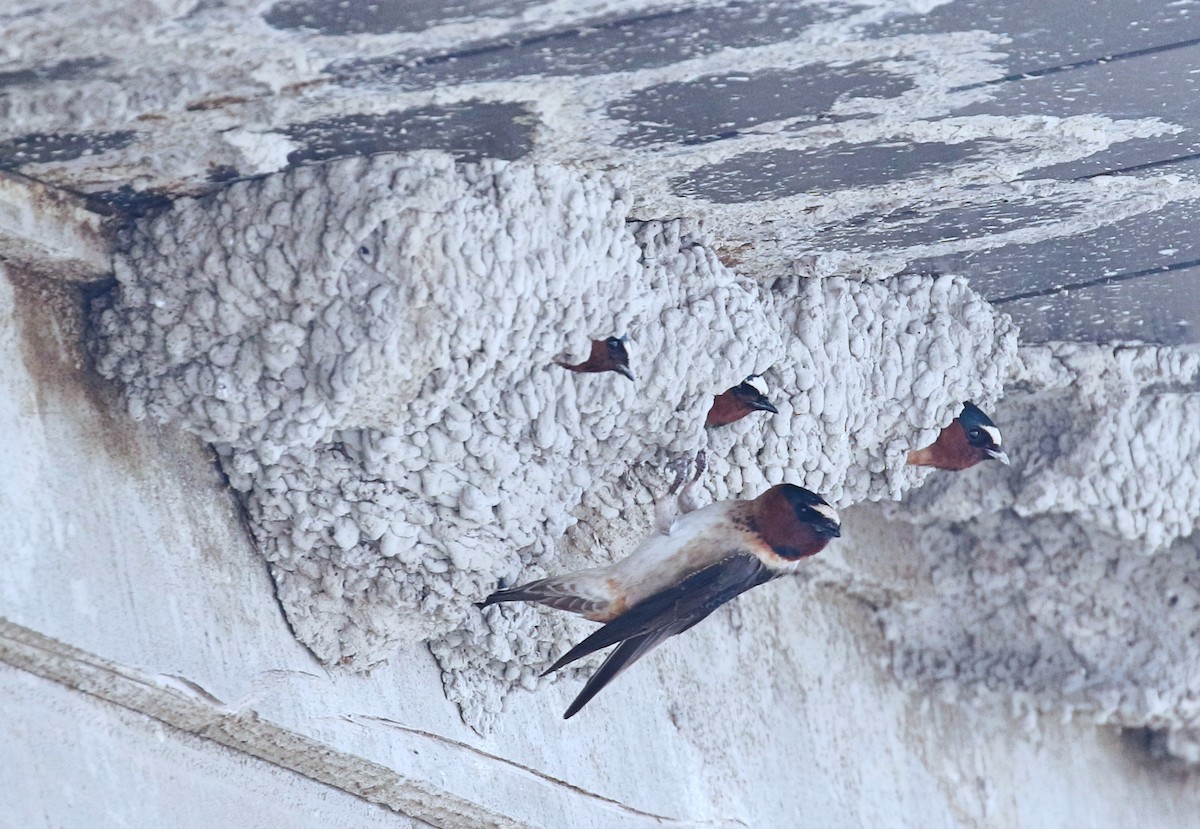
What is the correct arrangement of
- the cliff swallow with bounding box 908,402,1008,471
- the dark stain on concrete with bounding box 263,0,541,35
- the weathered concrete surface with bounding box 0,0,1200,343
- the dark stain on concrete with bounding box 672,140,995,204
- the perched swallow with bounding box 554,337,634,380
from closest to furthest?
the dark stain on concrete with bounding box 263,0,541,35 → the weathered concrete surface with bounding box 0,0,1200,343 → the dark stain on concrete with bounding box 672,140,995,204 → the perched swallow with bounding box 554,337,634,380 → the cliff swallow with bounding box 908,402,1008,471

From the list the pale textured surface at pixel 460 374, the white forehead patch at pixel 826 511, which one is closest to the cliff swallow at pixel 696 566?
the white forehead patch at pixel 826 511

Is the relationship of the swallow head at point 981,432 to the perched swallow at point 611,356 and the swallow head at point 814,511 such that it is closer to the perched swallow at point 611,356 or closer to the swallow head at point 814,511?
the swallow head at point 814,511

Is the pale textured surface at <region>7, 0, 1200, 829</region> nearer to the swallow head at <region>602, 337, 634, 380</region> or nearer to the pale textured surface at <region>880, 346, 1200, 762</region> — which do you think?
the swallow head at <region>602, 337, 634, 380</region>

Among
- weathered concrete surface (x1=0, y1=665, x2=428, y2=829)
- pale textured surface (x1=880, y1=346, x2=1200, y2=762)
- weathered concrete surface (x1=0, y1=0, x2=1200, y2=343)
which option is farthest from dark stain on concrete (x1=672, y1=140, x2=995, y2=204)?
pale textured surface (x1=880, y1=346, x2=1200, y2=762)

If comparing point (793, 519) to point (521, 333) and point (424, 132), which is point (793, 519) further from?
point (424, 132)

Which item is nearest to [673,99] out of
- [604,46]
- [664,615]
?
[604,46]

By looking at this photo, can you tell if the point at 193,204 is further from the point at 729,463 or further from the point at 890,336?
the point at 890,336

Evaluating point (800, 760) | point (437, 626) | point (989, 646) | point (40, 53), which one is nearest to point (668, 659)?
point (800, 760)

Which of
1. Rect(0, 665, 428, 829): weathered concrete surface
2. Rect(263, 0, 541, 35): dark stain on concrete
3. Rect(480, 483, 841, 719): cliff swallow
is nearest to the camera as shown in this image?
Rect(263, 0, 541, 35): dark stain on concrete
